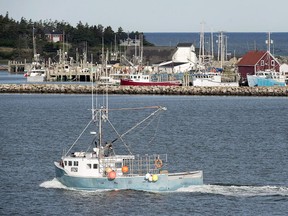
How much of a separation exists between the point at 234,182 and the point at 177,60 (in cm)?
12171

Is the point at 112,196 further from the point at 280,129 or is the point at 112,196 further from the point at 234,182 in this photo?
the point at 280,129

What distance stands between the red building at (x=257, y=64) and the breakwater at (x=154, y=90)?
15433 mm

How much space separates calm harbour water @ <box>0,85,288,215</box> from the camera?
50.2 meters

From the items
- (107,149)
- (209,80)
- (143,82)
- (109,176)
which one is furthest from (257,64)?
(109,176)

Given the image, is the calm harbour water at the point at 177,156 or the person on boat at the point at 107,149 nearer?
the calm harbour water at the point at 177,156

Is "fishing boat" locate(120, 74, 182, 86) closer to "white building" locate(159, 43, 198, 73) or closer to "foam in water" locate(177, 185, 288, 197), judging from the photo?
"white building" locate(159, 43, 198, 73)

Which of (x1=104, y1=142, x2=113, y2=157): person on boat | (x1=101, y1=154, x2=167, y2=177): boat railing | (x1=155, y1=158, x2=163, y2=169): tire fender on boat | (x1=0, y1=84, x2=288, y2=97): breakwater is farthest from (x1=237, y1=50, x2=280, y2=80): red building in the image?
(x1=104, y1=142, x2=113, y2=157): person on boat

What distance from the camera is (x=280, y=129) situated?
85.4m

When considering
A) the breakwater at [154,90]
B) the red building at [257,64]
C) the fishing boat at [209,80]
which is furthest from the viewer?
the red building at [257,64]

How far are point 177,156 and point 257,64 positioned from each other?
78.8 meters

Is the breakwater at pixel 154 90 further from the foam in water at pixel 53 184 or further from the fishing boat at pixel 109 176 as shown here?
the fishing boat at pixel 109 176

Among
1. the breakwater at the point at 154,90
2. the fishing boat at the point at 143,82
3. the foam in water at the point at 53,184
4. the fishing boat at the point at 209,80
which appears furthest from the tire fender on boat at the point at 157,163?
the fishing boat at the point at 143,82

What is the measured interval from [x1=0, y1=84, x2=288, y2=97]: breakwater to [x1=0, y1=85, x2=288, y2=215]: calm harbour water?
334 inches

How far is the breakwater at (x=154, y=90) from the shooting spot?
126 meters
